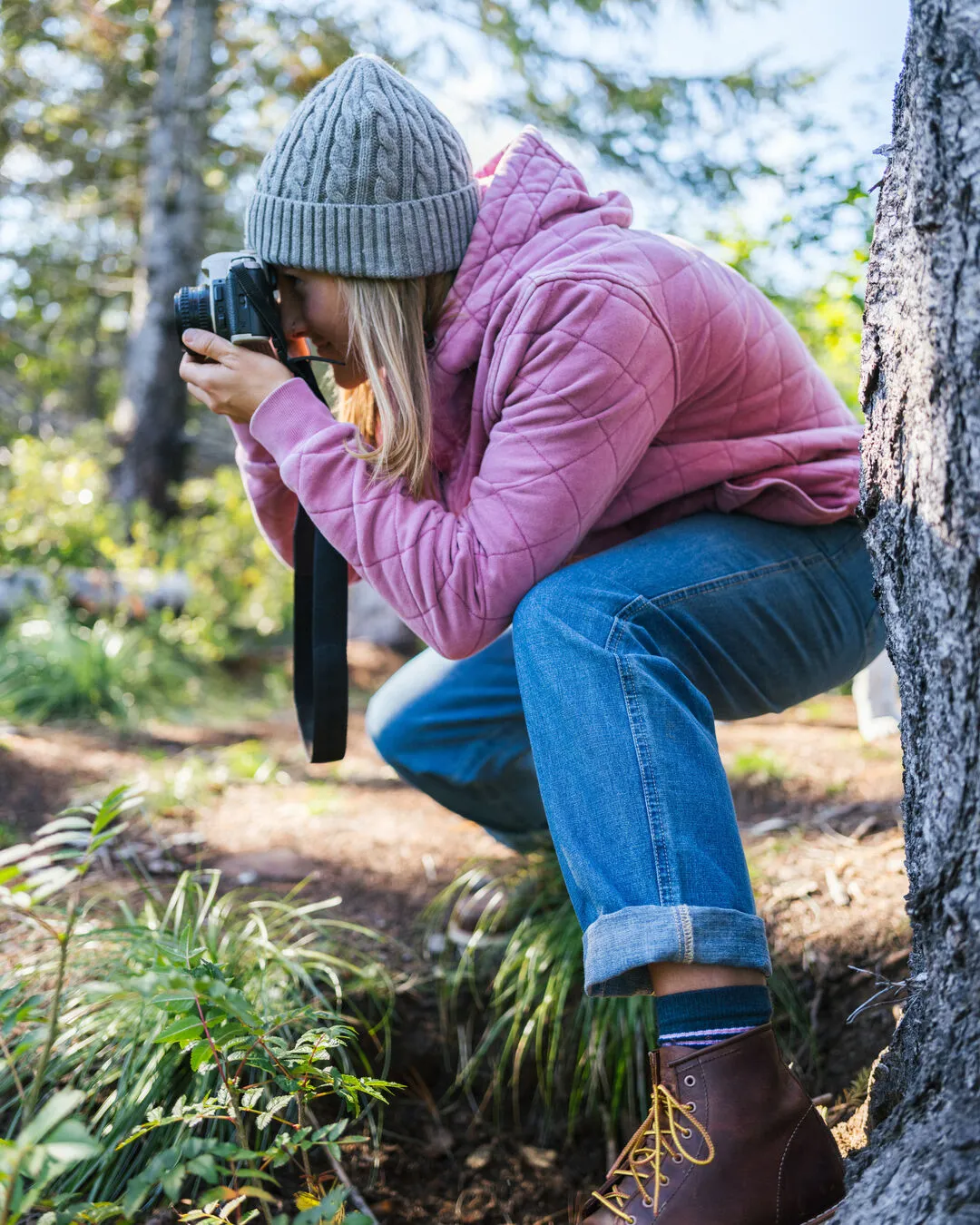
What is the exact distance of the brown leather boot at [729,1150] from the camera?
1049 mm

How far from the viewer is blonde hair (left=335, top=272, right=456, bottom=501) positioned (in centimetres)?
154

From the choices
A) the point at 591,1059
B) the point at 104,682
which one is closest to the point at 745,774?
the point at 591,1059

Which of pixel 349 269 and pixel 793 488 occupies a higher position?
pixel 349 269

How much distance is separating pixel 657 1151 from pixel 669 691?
0.52 metres

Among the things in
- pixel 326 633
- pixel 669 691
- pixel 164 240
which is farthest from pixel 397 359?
pixel 164 240

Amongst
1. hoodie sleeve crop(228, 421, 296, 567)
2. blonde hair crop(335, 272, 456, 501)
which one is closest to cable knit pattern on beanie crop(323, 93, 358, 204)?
blonde hair crop(335, 272, 456, 501)

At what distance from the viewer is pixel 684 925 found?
110 centimetres

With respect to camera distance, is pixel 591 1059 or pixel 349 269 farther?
pixel 591 1059

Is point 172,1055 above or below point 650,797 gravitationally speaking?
below

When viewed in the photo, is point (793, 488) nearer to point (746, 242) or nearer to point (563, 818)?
point (563, 818)

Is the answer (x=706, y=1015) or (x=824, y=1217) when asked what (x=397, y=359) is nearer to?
(x=706, y=1015)

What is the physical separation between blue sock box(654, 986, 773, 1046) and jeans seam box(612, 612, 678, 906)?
0.11m

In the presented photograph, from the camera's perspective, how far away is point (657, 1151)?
3.56 ft

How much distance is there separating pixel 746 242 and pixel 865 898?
1906 mm
